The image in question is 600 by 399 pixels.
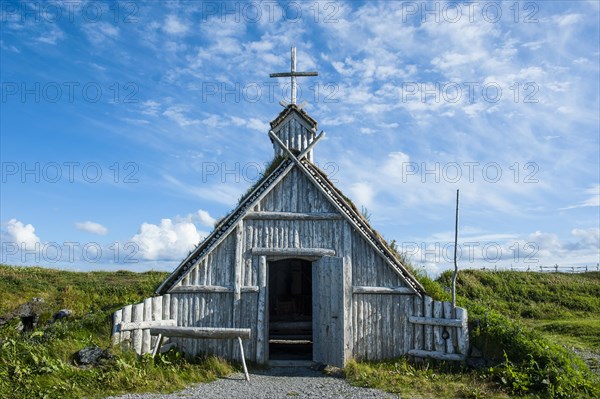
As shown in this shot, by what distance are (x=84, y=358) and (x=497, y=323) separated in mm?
11006

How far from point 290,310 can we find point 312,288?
6.74 meters

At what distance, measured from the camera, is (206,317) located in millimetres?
13820

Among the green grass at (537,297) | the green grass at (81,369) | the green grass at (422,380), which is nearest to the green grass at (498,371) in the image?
the green grass at (422,380)

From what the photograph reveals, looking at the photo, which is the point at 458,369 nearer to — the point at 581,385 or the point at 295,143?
the point at 581,385

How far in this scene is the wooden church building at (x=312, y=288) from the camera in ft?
44.4

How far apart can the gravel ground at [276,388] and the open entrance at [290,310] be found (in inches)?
106

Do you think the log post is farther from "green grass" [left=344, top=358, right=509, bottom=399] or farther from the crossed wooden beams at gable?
the crossed wooden beams at gable

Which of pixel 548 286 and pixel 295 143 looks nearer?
pixel 295 143

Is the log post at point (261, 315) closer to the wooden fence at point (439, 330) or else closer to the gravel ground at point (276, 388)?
the gravel ground at point (276, 388)

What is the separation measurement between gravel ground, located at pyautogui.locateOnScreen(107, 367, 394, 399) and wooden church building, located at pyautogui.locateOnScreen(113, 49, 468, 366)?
1.01m

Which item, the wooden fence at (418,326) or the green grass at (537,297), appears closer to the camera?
the wooden fence at (418,326)

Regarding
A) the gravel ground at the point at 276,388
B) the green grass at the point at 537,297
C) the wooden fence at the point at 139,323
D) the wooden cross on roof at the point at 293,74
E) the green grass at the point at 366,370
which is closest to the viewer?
the gravel ground at the point at 276,388

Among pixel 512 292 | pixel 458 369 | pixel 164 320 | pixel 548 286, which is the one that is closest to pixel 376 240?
pixel 458 369

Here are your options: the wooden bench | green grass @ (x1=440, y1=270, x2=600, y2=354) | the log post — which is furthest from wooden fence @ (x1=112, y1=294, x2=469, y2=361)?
green grass @ (x1=440, y1=270, x2=600, y2=354)
